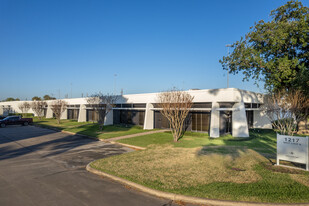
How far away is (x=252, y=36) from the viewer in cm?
1970

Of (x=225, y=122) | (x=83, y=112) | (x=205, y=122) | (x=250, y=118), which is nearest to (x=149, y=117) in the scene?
(x=205, y=122)

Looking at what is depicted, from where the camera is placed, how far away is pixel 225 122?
66.0 ft

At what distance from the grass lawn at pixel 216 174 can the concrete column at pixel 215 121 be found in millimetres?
6104

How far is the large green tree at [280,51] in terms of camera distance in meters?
17.0

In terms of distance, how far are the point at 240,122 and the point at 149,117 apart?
1031cm

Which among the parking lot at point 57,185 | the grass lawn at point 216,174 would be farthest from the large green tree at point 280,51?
the parking lot at point 57,185

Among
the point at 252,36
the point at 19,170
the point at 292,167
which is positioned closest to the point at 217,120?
the point at 252,36

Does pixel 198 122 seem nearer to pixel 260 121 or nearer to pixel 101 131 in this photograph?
pixel 260 121

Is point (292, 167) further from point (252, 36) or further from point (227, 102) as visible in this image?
point (252, 36)

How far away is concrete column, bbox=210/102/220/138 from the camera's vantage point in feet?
60.1

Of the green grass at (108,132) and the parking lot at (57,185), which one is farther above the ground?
the green grass at (108,132)

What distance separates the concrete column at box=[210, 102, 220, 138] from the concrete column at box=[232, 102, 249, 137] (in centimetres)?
156

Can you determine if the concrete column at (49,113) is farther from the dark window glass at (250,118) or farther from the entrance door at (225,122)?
the dark window glass at (250,118)

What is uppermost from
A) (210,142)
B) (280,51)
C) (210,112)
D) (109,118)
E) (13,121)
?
(280,51)
